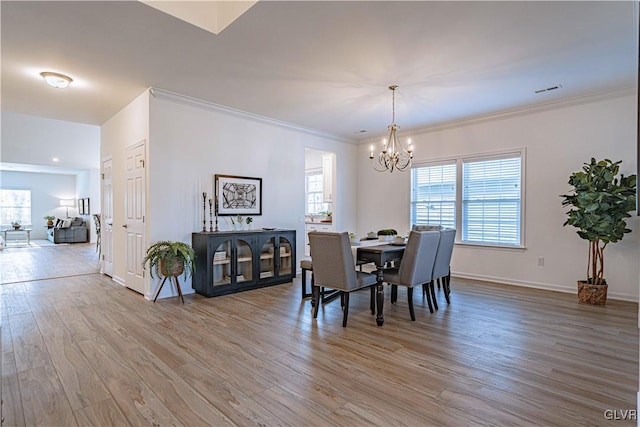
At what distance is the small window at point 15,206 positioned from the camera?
39.9ft

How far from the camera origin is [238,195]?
5.22 metres

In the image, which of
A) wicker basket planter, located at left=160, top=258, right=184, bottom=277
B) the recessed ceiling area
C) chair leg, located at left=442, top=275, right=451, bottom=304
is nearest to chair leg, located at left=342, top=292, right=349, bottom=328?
chair leg, located at left=442, top=275, right=451, bottom=304

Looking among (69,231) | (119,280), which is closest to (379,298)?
(119,280)

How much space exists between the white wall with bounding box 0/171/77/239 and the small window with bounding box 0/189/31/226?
0.48 feet

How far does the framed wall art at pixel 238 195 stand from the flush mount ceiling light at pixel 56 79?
2019 mm

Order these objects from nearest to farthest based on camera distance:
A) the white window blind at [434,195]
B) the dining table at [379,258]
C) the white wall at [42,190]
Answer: the dining table at [379,258] → the white window blind at [434,195] → the white wall at [42,190]

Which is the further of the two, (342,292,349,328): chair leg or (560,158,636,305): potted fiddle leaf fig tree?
(560,158,636,305): potted fiddle leaf fig tree

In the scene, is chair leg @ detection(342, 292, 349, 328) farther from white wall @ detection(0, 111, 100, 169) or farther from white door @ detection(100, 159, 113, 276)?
white wall @ detection(0, 111, 100, 169)

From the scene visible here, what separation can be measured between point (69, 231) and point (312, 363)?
12.7m

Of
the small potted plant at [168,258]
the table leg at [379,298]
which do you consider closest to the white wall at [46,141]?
the small potted plant at [168,258]

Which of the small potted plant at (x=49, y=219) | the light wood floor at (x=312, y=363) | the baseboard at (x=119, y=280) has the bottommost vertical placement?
the light wood floor at (x=312, y=363)

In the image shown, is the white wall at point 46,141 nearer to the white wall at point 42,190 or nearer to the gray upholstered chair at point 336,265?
the white wall at point 42,190

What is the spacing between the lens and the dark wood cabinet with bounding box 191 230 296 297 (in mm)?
4438

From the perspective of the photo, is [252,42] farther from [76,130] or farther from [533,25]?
[76,130]
